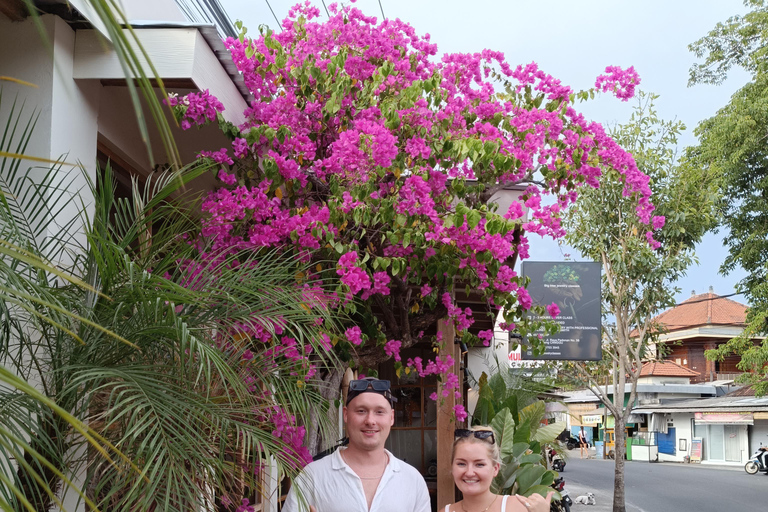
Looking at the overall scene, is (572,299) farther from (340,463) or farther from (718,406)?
(718,406)

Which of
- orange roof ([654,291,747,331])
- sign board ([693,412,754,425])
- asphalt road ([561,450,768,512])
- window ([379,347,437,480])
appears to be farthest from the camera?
orange roof ([654,291,747,331])

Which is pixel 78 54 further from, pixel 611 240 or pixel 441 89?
pixel 611 240

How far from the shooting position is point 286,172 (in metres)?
4.58

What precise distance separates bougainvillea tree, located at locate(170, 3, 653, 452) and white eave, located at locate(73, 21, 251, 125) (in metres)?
0.22

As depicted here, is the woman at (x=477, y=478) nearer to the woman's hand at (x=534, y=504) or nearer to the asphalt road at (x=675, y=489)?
the woman's hand at (x=534, y=504)

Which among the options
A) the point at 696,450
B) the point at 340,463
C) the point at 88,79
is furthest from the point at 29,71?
the point at 696,450

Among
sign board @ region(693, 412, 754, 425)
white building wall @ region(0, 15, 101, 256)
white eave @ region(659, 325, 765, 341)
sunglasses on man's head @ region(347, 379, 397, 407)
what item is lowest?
sign board @ region(693, 412, 754, 425)

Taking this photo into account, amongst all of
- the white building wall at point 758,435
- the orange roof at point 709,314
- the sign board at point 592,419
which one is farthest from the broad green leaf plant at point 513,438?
the sign board at point 592,419

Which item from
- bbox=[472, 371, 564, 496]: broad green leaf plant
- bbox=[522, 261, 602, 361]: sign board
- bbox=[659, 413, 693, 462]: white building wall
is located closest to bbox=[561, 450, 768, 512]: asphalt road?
bbox=[522, 261, 602, 361]: sign board

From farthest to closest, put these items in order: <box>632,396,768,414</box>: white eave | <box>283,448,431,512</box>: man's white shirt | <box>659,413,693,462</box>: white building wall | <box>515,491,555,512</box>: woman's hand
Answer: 1. <box>659,413,693,462</box>: white building wall
2. <box>632,396,768,414</box>: white eave
3. <box>515,491,555,512</box>: woman's hand
4. <box>283,448,431,512</box>: man's white shirt

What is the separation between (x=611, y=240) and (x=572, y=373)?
332 centimetres

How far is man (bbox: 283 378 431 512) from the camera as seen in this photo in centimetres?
294

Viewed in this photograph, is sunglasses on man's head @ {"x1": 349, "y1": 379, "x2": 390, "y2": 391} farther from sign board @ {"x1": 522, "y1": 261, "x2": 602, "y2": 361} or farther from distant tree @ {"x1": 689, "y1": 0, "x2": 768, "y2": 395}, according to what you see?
distant tree @ {"x1": 689, "y1": 0, "x2": 768, "y2": 395}

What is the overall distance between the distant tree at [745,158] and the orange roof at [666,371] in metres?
28.9
